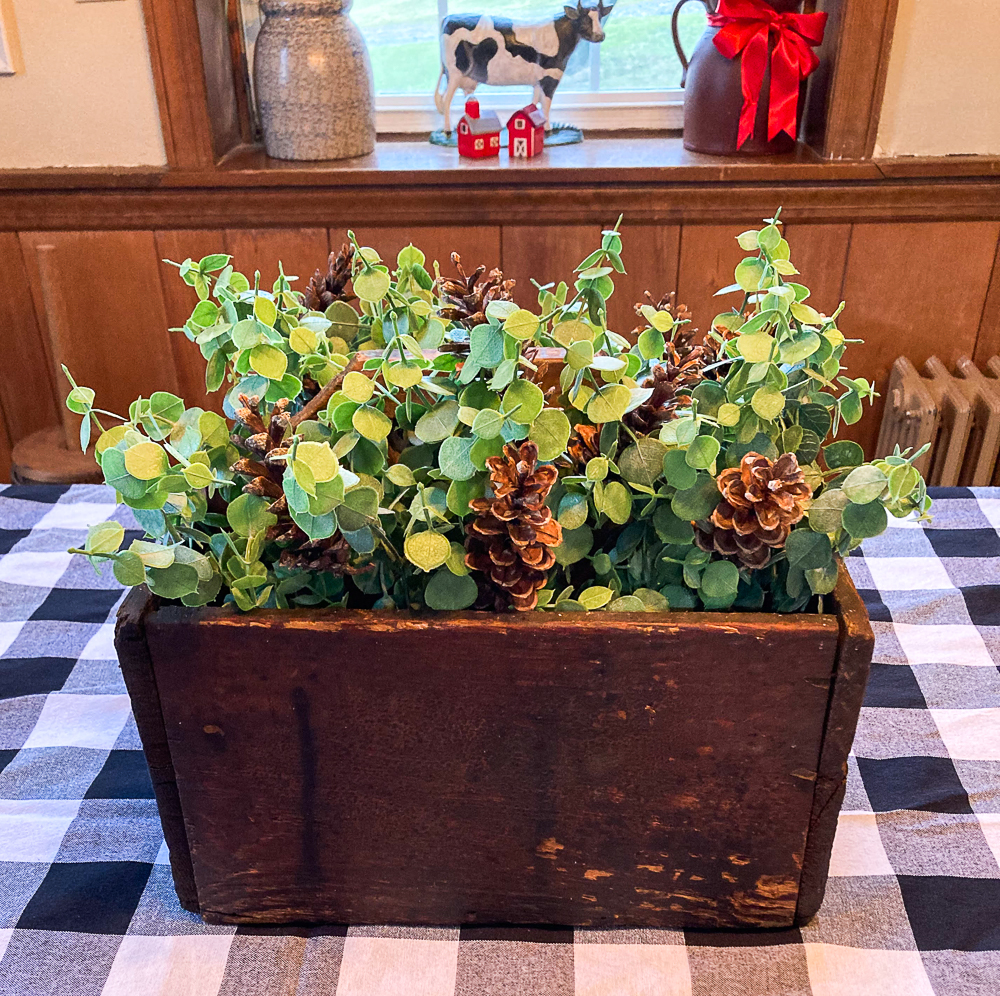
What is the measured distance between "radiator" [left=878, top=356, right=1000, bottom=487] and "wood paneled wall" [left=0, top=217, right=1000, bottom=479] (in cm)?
7

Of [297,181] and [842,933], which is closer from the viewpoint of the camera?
[842,933]

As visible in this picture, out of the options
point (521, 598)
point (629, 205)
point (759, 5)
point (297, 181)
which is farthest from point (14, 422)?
point (521, 598)

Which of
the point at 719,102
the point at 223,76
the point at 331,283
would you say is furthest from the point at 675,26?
the point at 331,283

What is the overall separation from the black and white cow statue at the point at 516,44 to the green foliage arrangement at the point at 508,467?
1457mm

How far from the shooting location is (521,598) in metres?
0.54

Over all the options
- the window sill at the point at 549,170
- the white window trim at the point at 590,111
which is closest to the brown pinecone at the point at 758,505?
the window sill at the point at 549,170

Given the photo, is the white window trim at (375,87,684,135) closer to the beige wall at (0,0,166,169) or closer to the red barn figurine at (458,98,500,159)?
the red barn figurine at (458,98,500,159)

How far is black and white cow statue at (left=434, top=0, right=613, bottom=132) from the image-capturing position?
73.2 inches

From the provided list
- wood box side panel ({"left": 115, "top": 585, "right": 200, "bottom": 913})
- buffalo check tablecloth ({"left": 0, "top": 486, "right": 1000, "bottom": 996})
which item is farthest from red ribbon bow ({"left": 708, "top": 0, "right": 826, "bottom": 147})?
wood box side panel ({"left": 115, "top": 585, "right": 200, "bottom": 913})

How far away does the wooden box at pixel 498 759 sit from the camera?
→ 1.77 ft

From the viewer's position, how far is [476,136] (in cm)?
190

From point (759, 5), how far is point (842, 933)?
1672mm

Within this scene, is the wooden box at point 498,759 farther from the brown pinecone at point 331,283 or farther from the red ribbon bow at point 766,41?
the red ribbon bow at point 766,41

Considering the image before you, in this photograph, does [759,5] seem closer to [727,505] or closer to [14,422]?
[727,505]
